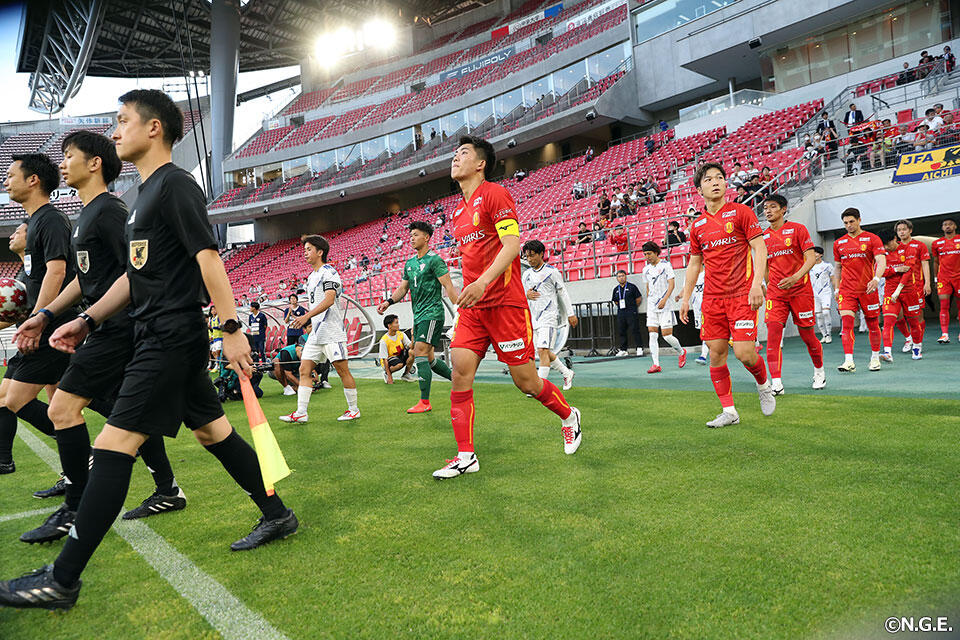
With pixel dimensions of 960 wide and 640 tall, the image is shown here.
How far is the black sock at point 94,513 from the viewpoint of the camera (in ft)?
7.13

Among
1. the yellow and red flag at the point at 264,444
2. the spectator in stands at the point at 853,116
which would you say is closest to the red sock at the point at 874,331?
the yellow and red flag at the point at 264,444

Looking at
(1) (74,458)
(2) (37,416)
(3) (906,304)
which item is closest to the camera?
(1) (74,458)

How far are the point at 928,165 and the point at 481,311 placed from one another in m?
13.6

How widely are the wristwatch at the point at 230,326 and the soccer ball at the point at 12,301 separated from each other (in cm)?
241

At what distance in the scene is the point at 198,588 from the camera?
2295mm

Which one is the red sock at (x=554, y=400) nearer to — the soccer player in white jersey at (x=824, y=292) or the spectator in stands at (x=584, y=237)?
the soccer player in white jersey at (x=824, y=292)

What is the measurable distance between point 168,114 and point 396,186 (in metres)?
37.8

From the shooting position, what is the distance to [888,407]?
5.11 m

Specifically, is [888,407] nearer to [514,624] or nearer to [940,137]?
[514,624]

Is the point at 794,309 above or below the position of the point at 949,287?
above

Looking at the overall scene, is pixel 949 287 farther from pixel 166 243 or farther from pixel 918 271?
pixel 166 243

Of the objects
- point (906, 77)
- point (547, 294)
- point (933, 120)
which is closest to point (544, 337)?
point (547, 294)

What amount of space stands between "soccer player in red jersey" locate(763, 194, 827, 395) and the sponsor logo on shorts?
3.56 meters

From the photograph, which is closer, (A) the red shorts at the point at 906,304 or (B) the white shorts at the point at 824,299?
(A) the red shorts at the point at 906,304
